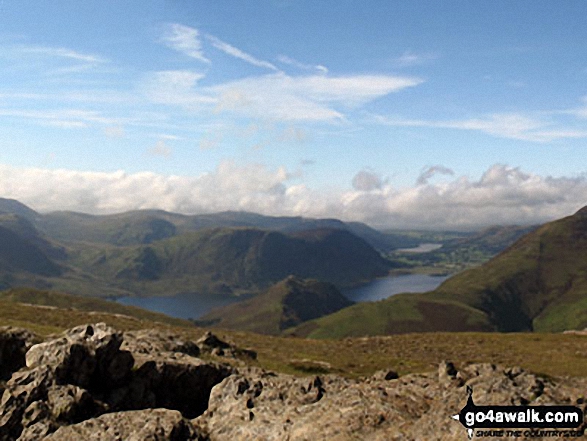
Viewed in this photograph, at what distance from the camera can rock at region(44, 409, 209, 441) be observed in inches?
776

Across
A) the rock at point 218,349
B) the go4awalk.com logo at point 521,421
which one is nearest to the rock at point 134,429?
the go4awalk.com logo at point 521,421

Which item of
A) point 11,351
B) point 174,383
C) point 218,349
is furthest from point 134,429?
point 218,349

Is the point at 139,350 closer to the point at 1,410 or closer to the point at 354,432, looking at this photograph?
the point at 1,410

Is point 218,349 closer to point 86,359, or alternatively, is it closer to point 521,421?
point 86,359

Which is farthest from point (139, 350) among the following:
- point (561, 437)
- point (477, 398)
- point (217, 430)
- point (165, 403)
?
point (561, 437)

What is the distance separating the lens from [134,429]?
2012cm

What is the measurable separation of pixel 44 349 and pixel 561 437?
29.0 meters

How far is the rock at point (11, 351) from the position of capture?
2900 cm

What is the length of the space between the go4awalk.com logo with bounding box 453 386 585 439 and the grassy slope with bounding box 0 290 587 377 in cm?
3501

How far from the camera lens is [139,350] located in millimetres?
34219

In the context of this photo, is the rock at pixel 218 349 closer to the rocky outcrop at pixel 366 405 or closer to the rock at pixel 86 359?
the rock at pixel 86 359

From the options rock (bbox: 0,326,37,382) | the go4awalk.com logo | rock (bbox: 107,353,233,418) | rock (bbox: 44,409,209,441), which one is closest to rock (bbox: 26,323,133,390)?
rock (bbox: 107,353,233,418)

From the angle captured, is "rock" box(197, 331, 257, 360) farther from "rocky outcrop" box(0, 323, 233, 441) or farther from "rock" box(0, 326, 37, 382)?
"rock" box(0, 326, 37, 382)

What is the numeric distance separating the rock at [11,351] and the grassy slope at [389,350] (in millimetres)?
27925
